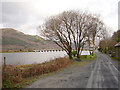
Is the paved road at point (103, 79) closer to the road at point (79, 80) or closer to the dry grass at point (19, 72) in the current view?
the road at point (79, 80)

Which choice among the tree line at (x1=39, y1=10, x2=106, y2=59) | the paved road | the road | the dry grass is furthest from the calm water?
the paved road

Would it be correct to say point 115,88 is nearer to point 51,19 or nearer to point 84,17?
point 51,19

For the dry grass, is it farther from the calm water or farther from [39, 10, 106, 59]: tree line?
[39, 10, 106, 59]: tree line

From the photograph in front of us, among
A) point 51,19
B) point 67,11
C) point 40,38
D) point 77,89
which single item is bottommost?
point 77,89

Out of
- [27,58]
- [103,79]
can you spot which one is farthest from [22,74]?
[27,58]

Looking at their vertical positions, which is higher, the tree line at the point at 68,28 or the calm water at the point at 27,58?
the tree line at the point at 68,28

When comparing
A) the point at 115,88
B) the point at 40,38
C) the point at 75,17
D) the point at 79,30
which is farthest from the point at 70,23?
the point at 115,88

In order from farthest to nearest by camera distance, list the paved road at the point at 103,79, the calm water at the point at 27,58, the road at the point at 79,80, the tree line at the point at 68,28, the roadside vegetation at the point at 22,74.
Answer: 1. the tree line at the point at 68,28
2. the calm water at the point at 27,58
3. the roadside vegetation at the point at 22,74
4. the road at the point at 79,80
5. the paved road at the point at 103,79

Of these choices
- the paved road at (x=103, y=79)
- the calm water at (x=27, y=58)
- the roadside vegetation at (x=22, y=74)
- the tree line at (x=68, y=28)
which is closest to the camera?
the paved road at (x=103, y=79)

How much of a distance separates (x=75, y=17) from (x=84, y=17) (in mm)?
2397

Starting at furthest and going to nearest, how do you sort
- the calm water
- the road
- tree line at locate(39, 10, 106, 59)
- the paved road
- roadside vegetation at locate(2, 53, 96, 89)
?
tree line at locate(39, 10, 106, 59), the calm water, roadside vegetation at locate(2, 53, 96, 89), the road, the paved road

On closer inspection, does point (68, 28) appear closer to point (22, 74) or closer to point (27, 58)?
point (27, 58)

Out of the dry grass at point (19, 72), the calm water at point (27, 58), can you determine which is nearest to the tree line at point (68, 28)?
the calm water at point (27, 58)

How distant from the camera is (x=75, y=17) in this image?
2175cm
